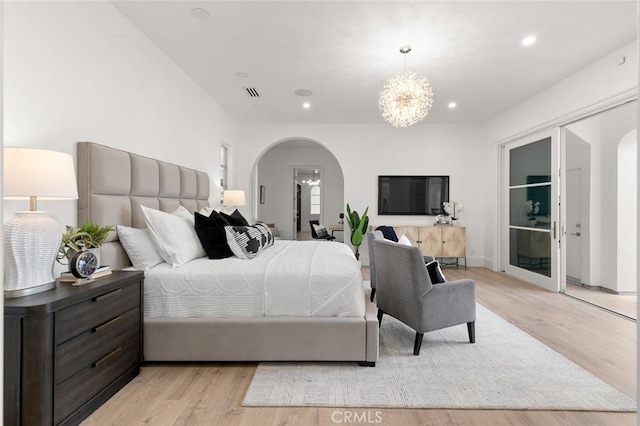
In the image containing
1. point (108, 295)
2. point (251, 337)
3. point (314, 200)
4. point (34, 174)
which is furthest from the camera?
point (314, 200)

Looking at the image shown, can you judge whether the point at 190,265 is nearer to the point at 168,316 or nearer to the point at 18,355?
the point at 168,316

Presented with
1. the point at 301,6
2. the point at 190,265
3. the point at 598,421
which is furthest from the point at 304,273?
the point at 301,6

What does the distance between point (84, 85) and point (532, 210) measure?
5511 mm

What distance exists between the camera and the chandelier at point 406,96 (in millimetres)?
3316

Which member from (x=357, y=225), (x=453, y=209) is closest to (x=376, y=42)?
(x=357, y=225)

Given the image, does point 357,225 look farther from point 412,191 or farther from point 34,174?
point 34,174

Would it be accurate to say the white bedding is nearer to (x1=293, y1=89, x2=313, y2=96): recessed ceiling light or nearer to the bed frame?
the bed frame

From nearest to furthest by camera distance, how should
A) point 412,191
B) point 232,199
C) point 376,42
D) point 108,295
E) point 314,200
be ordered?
1. point 108,295
2. point 376,42
3. point 232,199
4. point 412,191
5. point 314,200

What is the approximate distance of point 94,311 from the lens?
5.65 feet

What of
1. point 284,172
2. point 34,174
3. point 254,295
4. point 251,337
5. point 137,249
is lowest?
point 251,337

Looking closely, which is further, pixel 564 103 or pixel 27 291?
pixel 564 103

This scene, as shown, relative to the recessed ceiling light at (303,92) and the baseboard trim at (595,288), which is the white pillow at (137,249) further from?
the baseboard trim at (595,288)

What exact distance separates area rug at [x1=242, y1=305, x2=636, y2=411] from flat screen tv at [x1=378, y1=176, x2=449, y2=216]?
Result: 3.73 metres

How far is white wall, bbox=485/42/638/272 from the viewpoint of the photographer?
3242 millimetres
